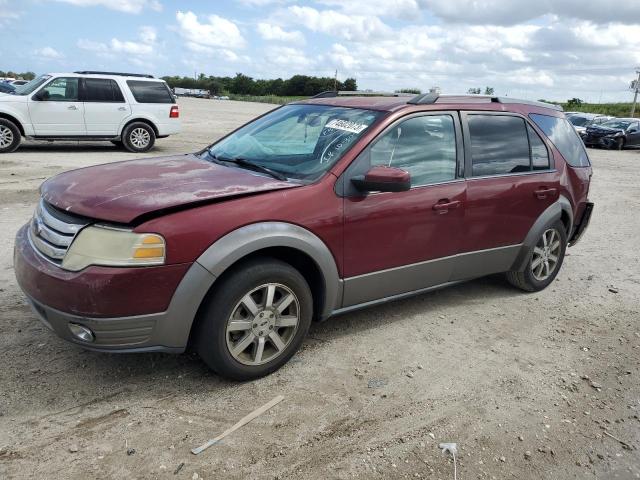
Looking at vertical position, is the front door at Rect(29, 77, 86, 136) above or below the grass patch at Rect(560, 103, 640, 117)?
above

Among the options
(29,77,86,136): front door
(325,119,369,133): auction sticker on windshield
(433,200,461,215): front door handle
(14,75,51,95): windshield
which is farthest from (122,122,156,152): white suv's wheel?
(433,200,461,215): front door handle

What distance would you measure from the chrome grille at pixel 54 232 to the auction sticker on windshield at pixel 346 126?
1858 mm

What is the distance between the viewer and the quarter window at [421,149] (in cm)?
376

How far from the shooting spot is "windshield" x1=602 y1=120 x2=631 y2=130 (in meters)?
24.7

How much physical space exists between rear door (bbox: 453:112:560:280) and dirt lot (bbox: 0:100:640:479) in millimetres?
543

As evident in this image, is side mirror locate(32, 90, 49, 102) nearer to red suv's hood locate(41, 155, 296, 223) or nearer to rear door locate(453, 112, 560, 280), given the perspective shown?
red suv's hood locate(41, 155, 296, 223)

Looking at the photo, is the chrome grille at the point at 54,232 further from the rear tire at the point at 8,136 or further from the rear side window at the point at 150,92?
the rear side window at the point at 150,92

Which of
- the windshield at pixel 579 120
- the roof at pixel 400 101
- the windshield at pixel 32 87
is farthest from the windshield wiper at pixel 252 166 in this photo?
the windshield at pixel 579 120

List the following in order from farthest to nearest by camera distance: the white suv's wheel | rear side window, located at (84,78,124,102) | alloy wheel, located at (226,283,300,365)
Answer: the white suv's wheel, rear side window, located at (84,78,124,102), alloy wheel, located at (226,283,300,365)

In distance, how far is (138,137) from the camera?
13.4 metres

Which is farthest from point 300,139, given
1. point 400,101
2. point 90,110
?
point 90,110

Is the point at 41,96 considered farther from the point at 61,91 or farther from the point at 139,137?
the point at 139,137

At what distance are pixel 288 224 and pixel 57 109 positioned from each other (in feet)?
36.5

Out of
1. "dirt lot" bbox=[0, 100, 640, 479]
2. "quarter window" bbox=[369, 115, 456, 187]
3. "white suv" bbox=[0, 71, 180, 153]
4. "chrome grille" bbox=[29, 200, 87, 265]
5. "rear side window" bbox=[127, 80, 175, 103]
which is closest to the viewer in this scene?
"dirt lot" bbox=[0, 100, 640, 479]
